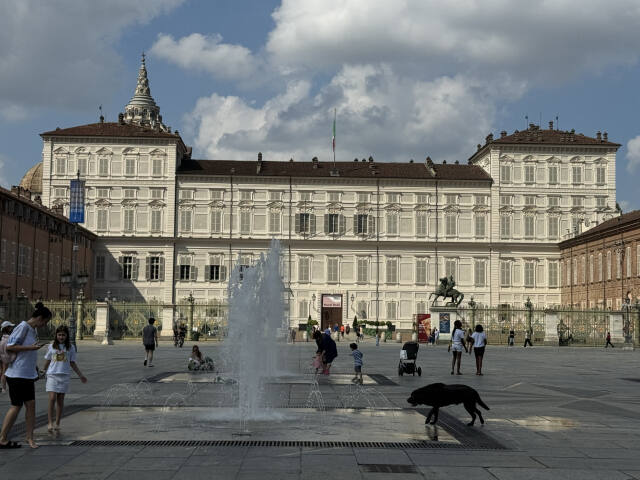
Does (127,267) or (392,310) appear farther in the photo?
(392,310)

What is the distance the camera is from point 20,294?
4950 cm

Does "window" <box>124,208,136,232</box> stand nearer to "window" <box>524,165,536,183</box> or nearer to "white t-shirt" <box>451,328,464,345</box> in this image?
"window" <box>524,165,536,183</box>

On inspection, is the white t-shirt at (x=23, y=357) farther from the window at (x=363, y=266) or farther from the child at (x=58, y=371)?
the window at (x=363, y=266)

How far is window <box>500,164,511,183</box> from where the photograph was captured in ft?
224

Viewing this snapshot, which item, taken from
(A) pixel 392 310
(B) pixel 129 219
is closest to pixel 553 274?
(A) pixel 392 310

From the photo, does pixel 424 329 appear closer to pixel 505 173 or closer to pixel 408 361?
pixel 505 173

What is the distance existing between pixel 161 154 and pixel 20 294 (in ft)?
68.4

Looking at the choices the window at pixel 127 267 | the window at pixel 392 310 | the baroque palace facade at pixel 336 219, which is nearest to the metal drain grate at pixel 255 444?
the baroque palace facade at pixel 336 219

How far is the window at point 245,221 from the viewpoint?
221ft

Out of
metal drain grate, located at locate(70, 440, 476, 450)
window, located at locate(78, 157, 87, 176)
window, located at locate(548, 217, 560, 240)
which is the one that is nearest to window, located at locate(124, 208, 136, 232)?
window, located at locate(78, 157, 87, 176)

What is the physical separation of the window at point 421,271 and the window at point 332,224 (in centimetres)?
718

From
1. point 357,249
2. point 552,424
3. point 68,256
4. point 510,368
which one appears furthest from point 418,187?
point 552,424

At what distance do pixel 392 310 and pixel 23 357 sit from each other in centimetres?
5823

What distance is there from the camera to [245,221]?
6762cm
